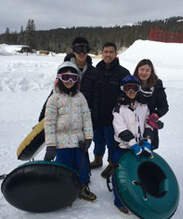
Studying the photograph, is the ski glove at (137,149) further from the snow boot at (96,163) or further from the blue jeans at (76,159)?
the snow boot at (96,163)

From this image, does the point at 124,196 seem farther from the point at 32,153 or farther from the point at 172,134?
the point at 172,134

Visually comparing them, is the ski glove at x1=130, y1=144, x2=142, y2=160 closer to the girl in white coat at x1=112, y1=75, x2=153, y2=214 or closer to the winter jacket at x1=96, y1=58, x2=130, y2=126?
the girl in white coat at x1=112, y1=75, x2=153, y2=214

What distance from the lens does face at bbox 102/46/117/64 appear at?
252 cm

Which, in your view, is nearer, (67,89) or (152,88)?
(67,89)

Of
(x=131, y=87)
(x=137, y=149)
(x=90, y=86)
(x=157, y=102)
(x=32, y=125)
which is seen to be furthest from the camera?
(x=32, y=125)

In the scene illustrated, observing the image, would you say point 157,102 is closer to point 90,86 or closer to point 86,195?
point 90,86

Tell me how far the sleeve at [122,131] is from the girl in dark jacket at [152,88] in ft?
1.26

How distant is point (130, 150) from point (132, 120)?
0.33 m

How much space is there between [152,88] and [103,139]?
103 cm

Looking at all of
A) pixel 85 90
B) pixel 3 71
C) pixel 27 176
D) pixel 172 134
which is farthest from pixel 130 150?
pixel 3 71

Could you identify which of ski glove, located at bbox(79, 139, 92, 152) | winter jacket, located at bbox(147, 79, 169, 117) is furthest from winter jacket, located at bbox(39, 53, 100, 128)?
winter jacket, located at bbox(147, 79, 169, 117)

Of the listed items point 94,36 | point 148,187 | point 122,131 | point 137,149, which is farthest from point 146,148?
point 94,36

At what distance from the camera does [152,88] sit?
250 centimetres

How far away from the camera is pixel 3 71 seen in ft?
28.3
